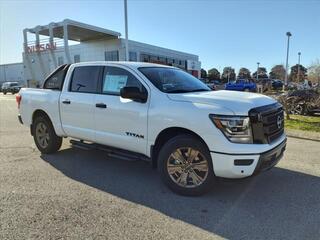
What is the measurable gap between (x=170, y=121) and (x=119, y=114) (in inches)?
40.0

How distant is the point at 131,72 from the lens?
5371mm

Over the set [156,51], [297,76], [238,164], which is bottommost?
[238,164]

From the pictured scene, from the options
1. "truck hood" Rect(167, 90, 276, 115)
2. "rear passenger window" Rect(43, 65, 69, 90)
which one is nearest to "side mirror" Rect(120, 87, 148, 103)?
"truck hood" Rect(167, 90, 276, 115)

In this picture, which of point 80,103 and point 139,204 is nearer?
point 139,204

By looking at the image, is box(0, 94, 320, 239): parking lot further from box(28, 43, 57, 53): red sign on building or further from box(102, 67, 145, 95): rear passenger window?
box(28, 43, 57, 53): red sign on building

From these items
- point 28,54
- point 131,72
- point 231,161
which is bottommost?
point 231,161

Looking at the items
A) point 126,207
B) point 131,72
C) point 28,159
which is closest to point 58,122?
point 28,159

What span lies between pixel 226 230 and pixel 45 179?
3212 millimetres

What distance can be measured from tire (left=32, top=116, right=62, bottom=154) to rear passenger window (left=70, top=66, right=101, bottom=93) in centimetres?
118

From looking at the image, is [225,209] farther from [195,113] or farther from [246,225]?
[195,113]

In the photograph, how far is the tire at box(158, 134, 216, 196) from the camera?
14.9 ft

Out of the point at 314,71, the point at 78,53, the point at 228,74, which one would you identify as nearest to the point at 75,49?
the point at 78,53

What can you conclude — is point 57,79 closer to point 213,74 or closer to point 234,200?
point 234,200

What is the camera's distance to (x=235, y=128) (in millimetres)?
4238
